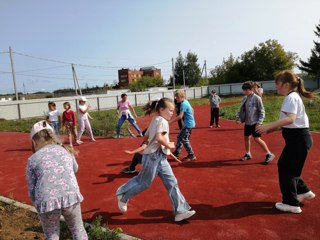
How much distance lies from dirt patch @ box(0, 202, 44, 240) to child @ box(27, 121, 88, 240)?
3.94 ft

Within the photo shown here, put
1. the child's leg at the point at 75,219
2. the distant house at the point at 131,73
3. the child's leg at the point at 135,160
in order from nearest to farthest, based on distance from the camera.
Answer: the child's leg at the point at 75,219 → the child's leg at the point at 135,160 → the distant house at the point at 131,73

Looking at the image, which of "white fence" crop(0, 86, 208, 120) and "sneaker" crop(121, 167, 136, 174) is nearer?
"sneaker" crop(121, 167, 136, 174)

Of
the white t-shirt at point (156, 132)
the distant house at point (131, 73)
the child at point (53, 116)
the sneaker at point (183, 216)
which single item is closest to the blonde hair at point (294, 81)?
the white t-shirt at point (156, 132)

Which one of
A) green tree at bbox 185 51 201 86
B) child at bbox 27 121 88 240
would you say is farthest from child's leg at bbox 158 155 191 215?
green tree at bbox 185 51 201 86

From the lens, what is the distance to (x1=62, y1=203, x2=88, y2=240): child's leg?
3199mm

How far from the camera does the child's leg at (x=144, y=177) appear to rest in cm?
440

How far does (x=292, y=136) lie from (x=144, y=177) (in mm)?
2130

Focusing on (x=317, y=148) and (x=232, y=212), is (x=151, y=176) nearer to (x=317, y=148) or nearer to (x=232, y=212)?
(x=232, y=212)

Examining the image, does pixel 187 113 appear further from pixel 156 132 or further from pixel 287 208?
pixel 287 208

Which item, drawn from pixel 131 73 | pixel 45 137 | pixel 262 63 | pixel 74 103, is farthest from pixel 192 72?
pixel 45 137

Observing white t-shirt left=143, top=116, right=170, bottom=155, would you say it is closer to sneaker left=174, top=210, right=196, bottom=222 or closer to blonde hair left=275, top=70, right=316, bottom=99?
sneaker left=174, top=210, right=196, bottom=222

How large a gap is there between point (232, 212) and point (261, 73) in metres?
58.6

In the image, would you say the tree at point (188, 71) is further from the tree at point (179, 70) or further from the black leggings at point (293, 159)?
the black leggings at point (293, 159)

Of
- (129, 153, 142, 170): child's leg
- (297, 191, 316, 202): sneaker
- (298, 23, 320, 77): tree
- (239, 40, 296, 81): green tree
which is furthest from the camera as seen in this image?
(239, 40, 296, 81): green tree
